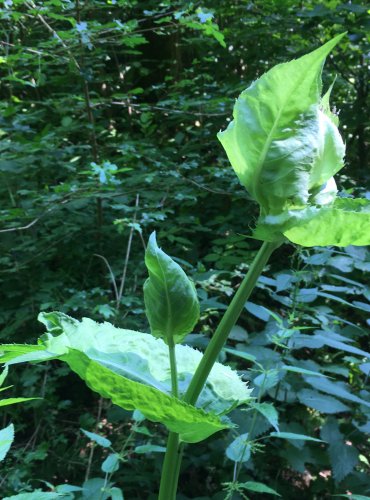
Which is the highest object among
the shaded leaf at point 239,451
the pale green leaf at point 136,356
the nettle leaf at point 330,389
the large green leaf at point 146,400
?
the large green leaf at point 146,400

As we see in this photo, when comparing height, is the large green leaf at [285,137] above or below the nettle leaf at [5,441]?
above

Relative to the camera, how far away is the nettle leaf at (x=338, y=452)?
1.43m

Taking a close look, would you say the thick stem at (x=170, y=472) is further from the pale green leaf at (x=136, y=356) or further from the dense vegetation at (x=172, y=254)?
the dense vegetation at (x=172, y=254)

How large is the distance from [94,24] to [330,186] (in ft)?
6.77

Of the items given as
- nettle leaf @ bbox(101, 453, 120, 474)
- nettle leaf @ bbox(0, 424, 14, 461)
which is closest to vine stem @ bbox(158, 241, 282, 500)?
nettle leaf @ bbox(0, 424, 14, 461)

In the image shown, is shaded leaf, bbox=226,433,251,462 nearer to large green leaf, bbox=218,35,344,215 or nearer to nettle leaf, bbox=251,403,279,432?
nettle leaf, bbox=251,403,279,432

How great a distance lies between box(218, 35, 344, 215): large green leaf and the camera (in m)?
0.44

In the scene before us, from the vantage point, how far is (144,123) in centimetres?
293

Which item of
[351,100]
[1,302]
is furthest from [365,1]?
[1,302]

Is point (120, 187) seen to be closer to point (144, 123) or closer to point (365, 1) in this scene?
point (144, 123)

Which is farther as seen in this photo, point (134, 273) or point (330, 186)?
point (134, 273)

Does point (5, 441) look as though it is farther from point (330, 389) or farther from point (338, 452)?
point (338, 452)

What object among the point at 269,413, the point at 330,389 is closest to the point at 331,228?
the point at 269,413

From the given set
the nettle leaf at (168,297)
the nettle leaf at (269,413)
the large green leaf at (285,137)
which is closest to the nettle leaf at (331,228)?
the large green leaf at (285,137)
